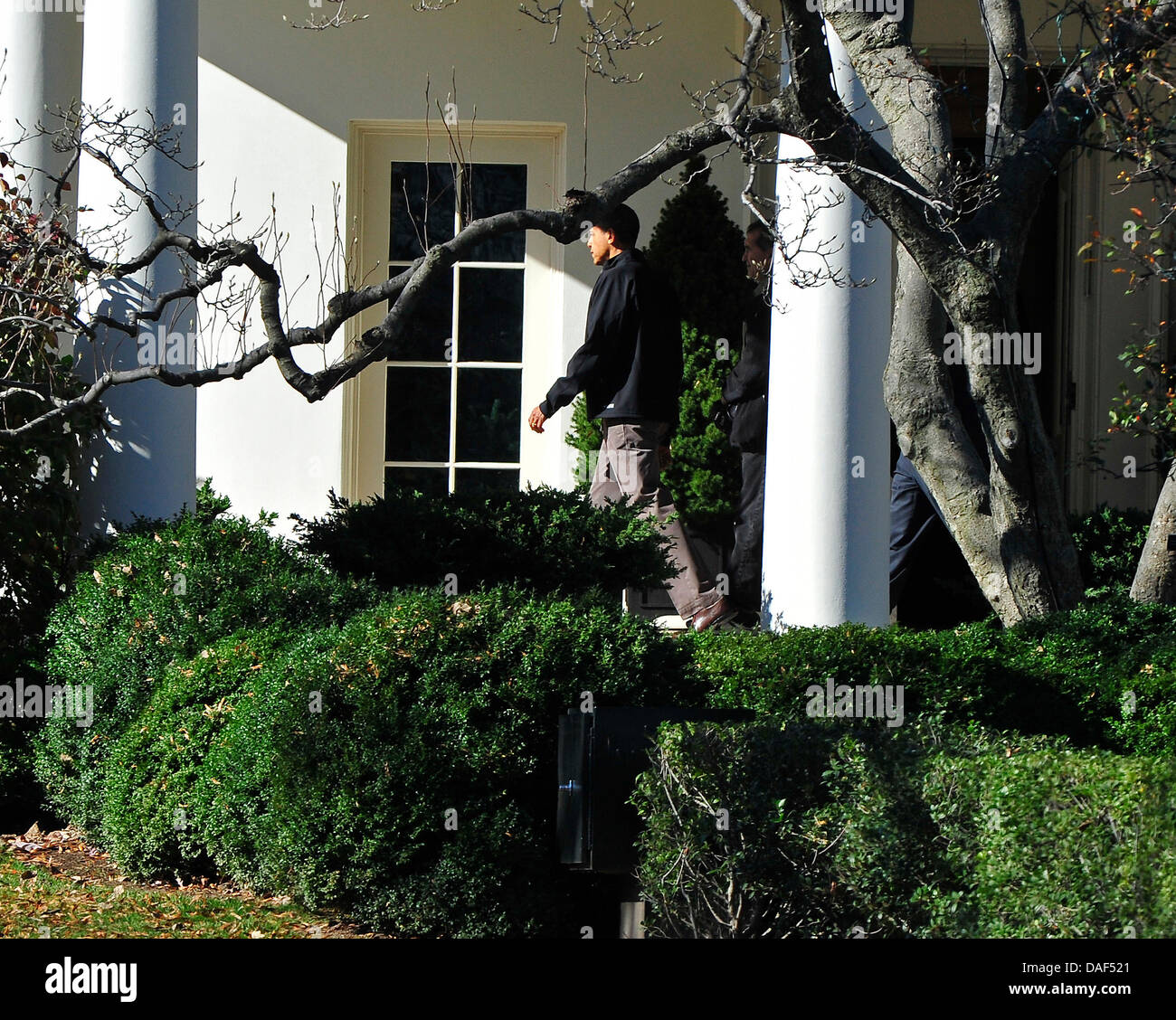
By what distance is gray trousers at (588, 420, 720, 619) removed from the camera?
25.8 feet

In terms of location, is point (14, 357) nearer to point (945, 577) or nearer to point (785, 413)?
point (785, 413)

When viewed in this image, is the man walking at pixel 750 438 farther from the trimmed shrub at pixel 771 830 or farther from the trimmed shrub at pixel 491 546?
the trimmed shrub at pixel 771 830

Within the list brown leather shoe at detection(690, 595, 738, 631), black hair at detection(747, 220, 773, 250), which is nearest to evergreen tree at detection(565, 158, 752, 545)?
black hair at detection(747, 220, 773, 250)

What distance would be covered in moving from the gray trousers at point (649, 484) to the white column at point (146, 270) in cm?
233

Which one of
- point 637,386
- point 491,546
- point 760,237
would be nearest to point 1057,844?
point 491,546

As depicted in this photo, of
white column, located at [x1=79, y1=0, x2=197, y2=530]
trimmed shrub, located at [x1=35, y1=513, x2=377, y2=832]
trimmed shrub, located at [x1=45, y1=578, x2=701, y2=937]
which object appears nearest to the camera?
trimmed shrub, located at [x1=45, y1=578, x2=701, y2=937]

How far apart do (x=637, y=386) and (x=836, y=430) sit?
162 centimetres

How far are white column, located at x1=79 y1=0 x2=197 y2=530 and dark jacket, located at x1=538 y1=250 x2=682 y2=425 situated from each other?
2.01m

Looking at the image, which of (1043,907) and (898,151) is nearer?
(1043,907)

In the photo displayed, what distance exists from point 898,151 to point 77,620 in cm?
390

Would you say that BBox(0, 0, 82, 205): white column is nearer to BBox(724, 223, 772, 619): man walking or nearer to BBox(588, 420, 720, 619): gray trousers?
BBox(588, 420, 720, 619): gray trousers

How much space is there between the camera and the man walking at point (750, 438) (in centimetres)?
849
